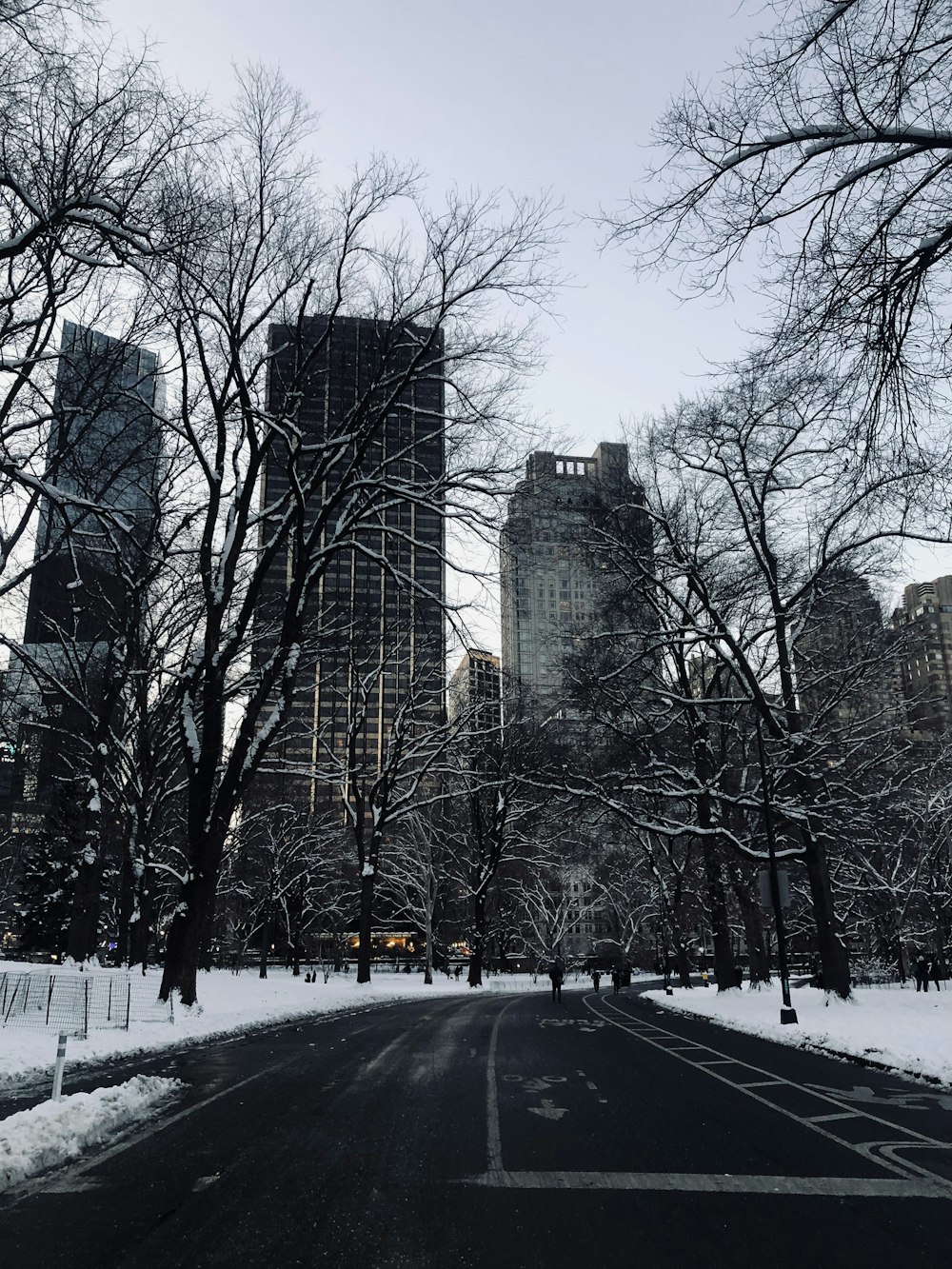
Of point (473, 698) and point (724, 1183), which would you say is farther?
point (473, 698)

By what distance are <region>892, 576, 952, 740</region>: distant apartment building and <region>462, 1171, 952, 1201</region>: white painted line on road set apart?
2019 cm

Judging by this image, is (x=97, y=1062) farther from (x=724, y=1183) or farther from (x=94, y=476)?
(x=94, y=476)

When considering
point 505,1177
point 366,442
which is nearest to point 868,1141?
point 505,1177

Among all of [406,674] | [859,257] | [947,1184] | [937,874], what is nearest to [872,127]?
[859,257]

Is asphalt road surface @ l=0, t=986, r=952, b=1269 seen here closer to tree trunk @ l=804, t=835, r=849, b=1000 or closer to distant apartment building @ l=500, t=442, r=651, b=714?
distant apartment building @ l=500, t=442, r=651, b=714

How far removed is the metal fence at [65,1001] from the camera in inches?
600

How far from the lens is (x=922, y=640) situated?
25719 millimetres

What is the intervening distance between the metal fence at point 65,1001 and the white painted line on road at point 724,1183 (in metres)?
11.1

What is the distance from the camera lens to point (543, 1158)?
263 inches

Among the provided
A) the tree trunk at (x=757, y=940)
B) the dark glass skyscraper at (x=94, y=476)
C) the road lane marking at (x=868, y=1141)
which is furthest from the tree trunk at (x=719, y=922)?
the dark glass skyscraper at (x=94, y=476)

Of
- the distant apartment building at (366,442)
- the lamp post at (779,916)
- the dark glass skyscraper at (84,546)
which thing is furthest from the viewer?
the distant apartment building at (366,442)

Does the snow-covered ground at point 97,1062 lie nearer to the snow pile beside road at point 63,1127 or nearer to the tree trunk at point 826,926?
the snow pile beside road at point 63,1127

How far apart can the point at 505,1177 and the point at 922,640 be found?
78.5 feet

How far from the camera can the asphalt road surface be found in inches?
184
